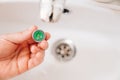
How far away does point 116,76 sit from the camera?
0.61 metres

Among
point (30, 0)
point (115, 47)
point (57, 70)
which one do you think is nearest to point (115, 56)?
point (115, 47)

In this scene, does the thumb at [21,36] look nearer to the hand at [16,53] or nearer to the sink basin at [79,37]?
the hand at [16,53]

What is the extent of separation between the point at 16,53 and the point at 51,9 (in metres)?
0.14

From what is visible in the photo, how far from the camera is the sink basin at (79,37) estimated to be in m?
0.63

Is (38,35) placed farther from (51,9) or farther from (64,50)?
(64,50)

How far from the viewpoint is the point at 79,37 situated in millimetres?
683

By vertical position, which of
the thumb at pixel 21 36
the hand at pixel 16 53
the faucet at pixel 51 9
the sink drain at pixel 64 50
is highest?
the faucet at pixel 51 9

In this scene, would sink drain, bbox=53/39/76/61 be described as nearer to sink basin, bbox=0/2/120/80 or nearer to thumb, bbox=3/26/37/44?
sink basin, bbox=0/2/120/80

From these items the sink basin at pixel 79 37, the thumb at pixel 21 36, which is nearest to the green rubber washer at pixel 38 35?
the thumb at pixel 21 36

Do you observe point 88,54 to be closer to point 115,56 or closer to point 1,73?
point 115,56

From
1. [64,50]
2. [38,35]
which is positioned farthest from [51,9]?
[64,50]

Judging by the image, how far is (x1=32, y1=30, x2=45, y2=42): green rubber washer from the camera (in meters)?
0.50

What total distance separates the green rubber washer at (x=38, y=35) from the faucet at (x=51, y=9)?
0.03 m

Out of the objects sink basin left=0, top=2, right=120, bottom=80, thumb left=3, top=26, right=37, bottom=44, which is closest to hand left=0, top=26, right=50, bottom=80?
Answer: thumb left=3, top=26, right=37, bottom=44
